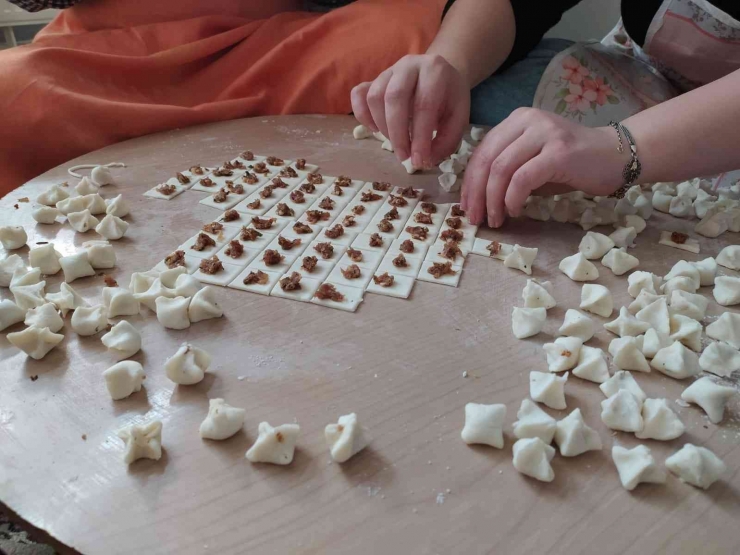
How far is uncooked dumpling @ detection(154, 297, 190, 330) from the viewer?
0.65 meters

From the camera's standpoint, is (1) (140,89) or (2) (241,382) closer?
(2) (241,382)

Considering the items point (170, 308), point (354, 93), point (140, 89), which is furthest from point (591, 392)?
point (140, 89)

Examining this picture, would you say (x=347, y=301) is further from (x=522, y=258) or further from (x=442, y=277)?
(x=522, y=258)

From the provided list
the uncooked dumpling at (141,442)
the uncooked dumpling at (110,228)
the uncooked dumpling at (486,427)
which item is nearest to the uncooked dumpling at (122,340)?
the uncooked dumpling at (141,442)

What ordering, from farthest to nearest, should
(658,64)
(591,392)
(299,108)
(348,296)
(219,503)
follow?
(299,108) → (658,64) → (348,296) → (591,392) → (219,503)

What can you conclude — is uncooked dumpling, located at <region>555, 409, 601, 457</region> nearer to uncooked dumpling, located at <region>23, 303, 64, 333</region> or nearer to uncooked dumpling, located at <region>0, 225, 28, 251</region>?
uncooked dumpling, located at <region>23, 303, 64, 333</region>

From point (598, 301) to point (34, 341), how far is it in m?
0.65

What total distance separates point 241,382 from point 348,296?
0.19 m

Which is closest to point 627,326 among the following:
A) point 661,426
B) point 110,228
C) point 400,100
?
point 661,426

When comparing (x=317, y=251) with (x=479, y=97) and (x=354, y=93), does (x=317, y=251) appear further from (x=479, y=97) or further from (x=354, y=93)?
(x=479, y=97)

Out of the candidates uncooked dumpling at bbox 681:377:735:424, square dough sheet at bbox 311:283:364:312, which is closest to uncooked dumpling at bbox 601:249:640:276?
uncooked dumpling at bbox 681:377:735:424

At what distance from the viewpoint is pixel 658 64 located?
1.19 meters

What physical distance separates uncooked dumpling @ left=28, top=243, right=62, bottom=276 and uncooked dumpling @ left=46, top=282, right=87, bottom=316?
0.24 feet

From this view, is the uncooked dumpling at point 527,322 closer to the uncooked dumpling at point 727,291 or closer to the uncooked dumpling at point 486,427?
the uncooked dumpling at point 486,427
